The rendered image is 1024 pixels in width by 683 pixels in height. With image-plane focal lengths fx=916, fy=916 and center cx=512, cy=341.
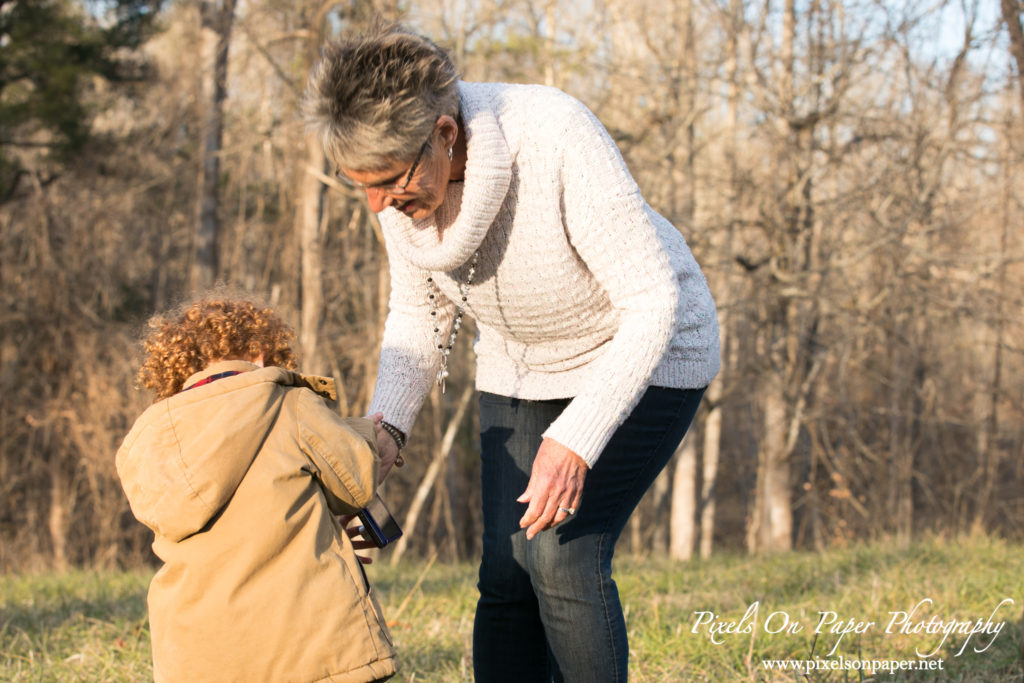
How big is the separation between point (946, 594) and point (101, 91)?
45.0 ft

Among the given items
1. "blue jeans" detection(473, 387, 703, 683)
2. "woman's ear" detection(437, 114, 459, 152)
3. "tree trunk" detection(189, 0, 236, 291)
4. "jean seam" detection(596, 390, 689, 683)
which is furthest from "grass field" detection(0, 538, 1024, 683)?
"tree trunk" detection(189, 0, 236, 291)

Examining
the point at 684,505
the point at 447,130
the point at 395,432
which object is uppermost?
the point at 447,130

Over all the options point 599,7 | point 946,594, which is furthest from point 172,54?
point 946,594

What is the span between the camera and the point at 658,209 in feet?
32.8

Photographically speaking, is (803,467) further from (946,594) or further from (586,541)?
(586,541)

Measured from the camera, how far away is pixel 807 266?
930 cm

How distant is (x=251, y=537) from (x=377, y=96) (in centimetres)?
88

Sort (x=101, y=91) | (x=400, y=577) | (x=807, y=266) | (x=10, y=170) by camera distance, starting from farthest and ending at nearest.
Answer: (x=101, y=91) < (x=10, y=170) < (x=807, y=266) < (x=400, y=577)

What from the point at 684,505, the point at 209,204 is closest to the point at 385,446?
the point at 684,505

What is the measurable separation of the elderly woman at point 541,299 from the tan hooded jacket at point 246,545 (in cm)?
36

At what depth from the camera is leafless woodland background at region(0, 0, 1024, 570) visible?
8.41 metres

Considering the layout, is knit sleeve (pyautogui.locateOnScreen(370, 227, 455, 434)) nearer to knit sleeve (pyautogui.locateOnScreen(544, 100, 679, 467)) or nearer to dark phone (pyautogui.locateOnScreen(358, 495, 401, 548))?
dark phone (pyautogui.locateOnScreen(358, 495, 401, 548))

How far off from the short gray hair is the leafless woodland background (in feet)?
12.7

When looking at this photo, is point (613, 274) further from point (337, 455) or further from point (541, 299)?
point (337, 455)
